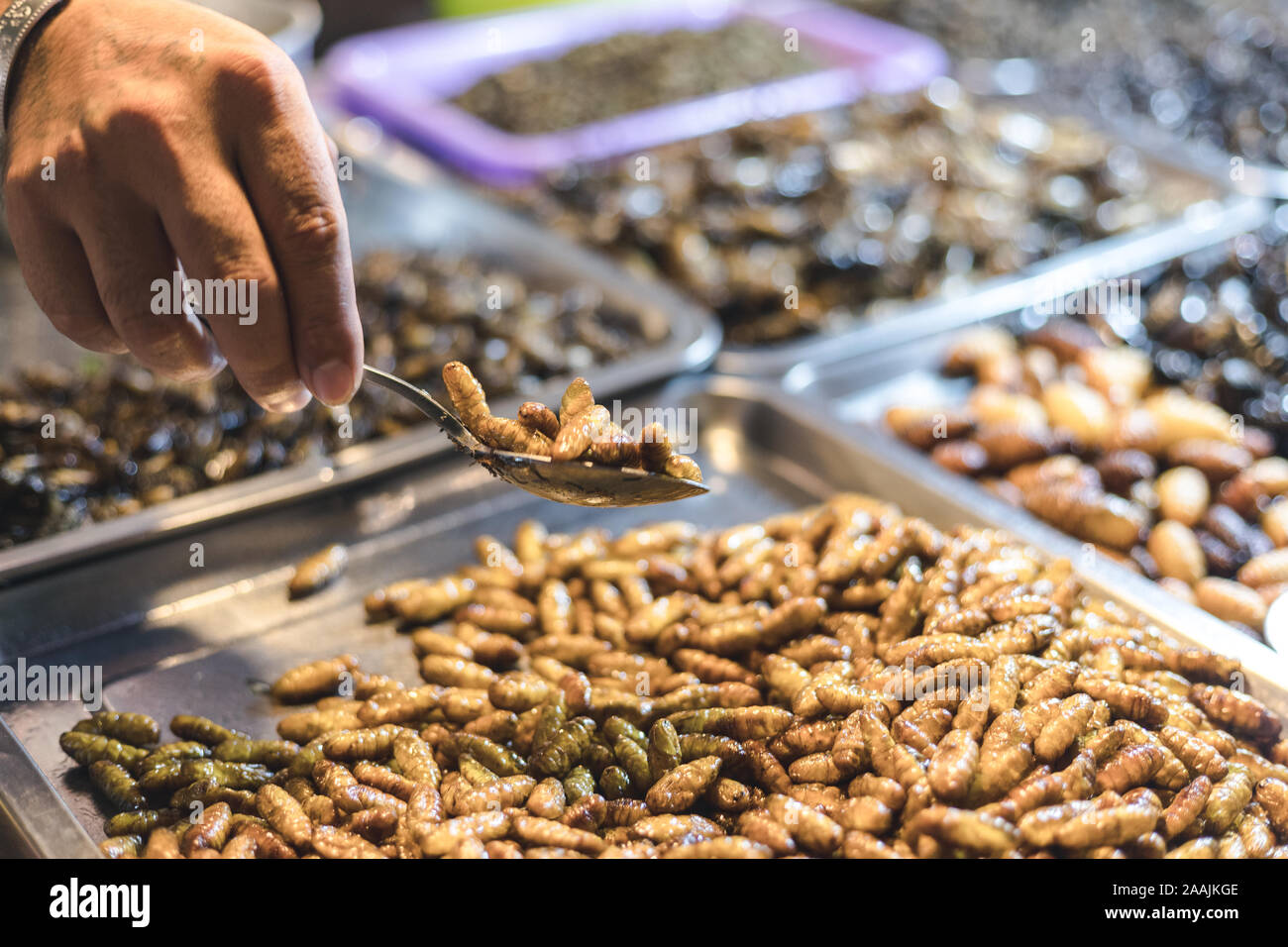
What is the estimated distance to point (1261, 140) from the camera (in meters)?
4.01

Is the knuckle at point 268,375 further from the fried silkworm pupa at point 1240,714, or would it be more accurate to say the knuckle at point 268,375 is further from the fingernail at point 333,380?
the fried silkworm pupa at point 1240,714

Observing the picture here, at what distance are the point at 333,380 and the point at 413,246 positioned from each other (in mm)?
2112

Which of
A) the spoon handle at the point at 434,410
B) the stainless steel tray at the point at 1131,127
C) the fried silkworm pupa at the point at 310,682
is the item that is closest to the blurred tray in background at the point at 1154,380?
the stainless steel tray at the point at 1131,127

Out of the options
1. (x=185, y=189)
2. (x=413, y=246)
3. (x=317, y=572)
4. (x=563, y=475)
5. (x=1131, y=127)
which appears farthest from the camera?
(x=1131, y=127)

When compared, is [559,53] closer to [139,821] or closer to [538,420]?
[538,420]

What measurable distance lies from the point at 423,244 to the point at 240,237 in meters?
2.17

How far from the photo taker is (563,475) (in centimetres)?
159

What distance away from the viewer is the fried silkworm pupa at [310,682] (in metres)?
1.84

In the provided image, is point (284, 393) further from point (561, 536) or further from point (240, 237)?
point (561, 536)

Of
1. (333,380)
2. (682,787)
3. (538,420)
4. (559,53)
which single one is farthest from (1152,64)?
(333,380)

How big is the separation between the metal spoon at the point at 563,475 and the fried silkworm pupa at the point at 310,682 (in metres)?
0.48

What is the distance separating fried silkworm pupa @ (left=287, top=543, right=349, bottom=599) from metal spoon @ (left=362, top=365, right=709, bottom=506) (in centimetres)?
60

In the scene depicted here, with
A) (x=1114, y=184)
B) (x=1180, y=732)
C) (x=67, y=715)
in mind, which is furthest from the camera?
(x=1114, y=184)
